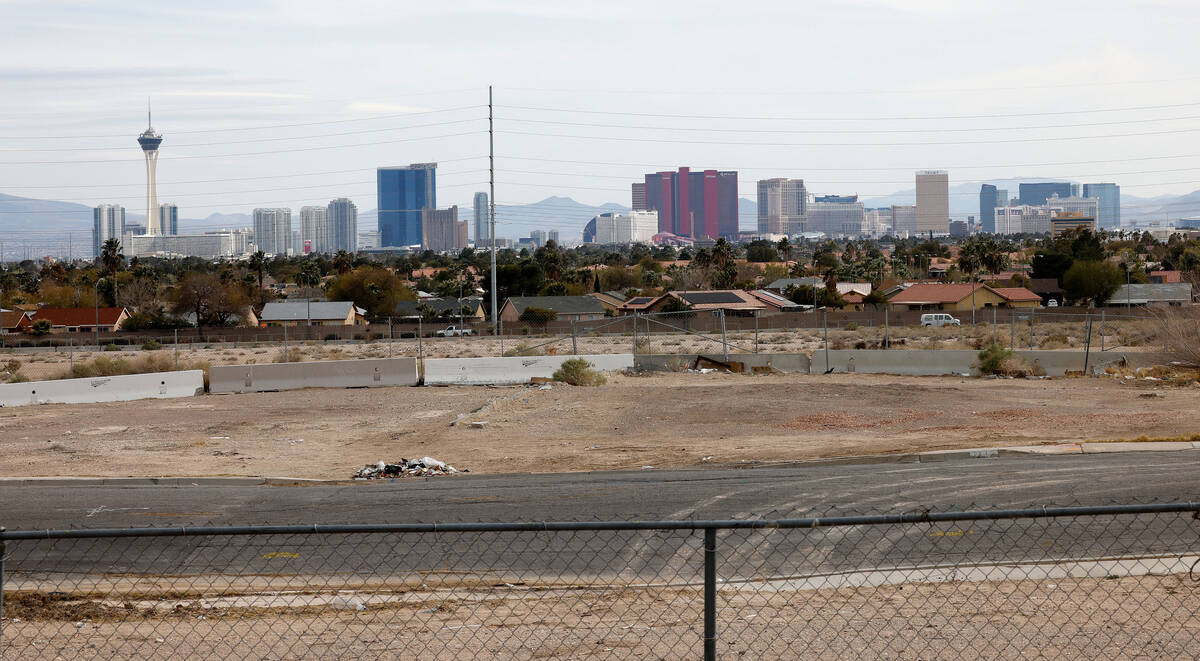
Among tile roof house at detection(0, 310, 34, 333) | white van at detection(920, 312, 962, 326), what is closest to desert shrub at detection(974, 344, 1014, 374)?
white van at detection(920, 312, 962, 326)

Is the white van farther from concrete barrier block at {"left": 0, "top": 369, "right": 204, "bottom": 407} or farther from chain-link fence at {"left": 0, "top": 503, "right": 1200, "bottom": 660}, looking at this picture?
chain-link fence at {"left": 0, "top": 503, "right": 1200, "bottom": 660}

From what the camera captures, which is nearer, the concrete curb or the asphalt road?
the asphalt road

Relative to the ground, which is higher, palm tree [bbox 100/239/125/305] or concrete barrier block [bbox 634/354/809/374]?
palm tree [bbox 100/239/125/305]

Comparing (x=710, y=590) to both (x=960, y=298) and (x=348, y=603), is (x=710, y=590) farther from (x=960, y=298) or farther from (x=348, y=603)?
(x=960, y=298)

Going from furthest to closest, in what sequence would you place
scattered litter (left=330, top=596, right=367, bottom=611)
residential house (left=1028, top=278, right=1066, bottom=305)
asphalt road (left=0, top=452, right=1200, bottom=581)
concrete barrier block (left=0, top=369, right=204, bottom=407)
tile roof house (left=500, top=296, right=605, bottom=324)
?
1. residential house (left=1028, top=278, right=1066, bottom=305)
2. tile roof house (left=500, top=296, right=605, bottom=324)
3. concrete barrier block (left=0, top=369, right=204, bottom=407)
4. asphalt road (left=0, top=452, right=1200, bottom=581)
5. scattered litter (left=330, top=596, right=367, bottom=611)

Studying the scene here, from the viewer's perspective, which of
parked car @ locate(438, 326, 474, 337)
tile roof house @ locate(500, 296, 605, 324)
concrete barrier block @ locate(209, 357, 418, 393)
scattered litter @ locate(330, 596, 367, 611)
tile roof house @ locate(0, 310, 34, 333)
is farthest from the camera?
tile roof house @ locate(500, 296, 605, 324)

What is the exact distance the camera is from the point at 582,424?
29.7m

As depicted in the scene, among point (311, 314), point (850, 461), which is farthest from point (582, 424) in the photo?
point (311, 314)

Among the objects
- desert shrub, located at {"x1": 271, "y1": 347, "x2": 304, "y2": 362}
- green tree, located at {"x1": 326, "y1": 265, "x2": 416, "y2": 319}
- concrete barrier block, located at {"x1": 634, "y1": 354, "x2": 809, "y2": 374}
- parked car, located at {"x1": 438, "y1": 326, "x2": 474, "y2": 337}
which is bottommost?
desert shrub, located at {"x1": 271, "y1": 347, "x2": 304, "y2": 362}

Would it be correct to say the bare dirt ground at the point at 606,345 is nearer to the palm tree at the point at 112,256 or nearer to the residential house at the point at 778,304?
the residential house at the point at 778,304

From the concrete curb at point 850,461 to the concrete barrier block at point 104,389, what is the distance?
60.3 ft

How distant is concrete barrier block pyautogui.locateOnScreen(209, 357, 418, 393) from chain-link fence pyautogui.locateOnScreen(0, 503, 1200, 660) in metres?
26.5

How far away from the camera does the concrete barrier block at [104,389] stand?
123 ft

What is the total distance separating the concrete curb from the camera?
2041cm
